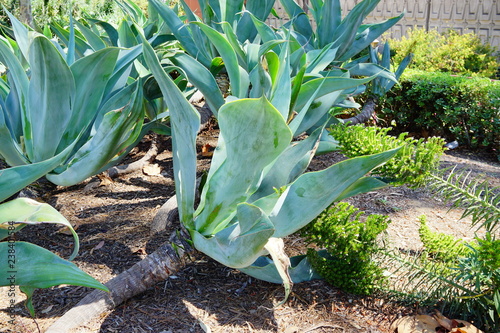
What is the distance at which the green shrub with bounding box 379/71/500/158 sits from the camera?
16.6ft

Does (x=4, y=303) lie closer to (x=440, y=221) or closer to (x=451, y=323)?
(x=451, y=323)

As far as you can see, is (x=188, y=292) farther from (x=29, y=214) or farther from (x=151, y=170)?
(x=151, y=170)

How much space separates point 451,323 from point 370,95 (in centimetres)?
340

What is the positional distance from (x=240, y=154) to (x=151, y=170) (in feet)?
6.86

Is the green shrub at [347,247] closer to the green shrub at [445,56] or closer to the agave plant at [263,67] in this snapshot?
the agave plant at [263,67]

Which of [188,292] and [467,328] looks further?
[188,292]

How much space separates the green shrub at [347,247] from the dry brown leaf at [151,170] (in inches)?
72.8

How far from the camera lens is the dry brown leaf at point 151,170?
3.62m

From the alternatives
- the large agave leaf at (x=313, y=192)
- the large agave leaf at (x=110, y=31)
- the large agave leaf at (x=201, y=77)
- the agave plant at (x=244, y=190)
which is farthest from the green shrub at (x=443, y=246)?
the large agave leaf at (x=110, y=31)

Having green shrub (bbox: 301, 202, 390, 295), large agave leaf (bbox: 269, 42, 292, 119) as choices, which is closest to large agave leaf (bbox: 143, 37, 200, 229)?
large agave leaf (bbox: 269, 42, 292, 119)

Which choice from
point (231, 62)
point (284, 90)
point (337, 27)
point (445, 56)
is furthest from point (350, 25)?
point (445, 56)

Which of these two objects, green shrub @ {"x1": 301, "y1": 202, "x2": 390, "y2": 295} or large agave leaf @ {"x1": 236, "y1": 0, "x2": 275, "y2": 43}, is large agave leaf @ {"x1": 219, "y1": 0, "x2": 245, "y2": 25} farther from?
green shrub @ {"x1": 301, "y1": 202, "x2": 390, "y2": 295}

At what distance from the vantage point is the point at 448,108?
5176 millimetres

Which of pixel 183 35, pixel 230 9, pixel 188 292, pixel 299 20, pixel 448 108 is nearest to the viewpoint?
pixel 188 292
